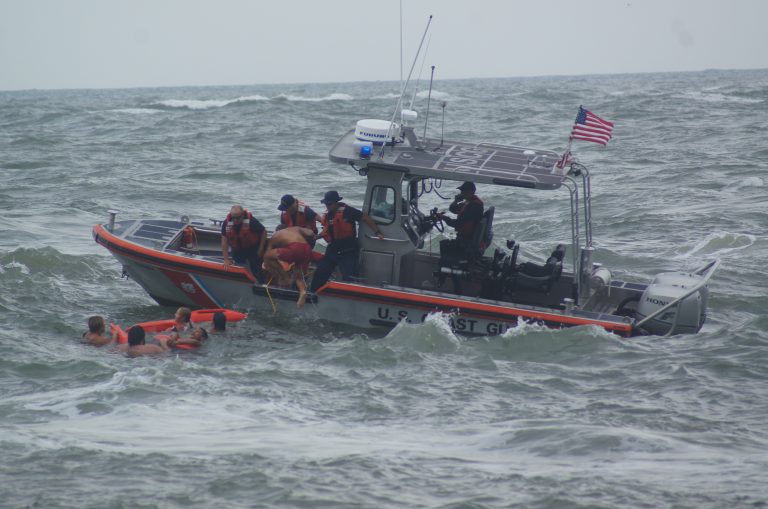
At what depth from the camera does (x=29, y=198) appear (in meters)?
21.5

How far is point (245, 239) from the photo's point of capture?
38.0ft

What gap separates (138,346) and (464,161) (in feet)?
13.5

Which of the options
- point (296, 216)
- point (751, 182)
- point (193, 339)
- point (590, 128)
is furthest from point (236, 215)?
point (751, 182)

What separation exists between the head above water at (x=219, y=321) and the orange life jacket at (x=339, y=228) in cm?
150

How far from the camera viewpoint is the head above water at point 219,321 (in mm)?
11148

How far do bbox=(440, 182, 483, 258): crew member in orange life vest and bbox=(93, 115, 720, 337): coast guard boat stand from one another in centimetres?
8

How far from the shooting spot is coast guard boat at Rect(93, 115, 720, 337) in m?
10.8

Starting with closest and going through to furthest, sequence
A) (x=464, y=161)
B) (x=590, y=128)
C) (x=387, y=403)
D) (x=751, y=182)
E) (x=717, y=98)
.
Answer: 1. (x=387, y=403)
2. (x=590, y=128)
3. (x=464, y=161)
4. (x=751, y=182)
5. (x=717, y=98)

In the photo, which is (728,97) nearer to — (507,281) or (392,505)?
(507,281)

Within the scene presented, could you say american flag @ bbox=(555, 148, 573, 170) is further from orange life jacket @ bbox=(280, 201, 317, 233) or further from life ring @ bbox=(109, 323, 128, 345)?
life ring @ bbox=(109, 323, 128, 345)

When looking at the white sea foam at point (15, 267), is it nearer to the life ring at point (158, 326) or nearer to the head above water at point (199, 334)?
the life ring at point (158, 326)

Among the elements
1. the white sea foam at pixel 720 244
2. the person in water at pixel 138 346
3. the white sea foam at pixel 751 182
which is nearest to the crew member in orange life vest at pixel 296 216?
the person in water at pixel 138 346

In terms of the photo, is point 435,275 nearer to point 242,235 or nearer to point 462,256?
point 462,256

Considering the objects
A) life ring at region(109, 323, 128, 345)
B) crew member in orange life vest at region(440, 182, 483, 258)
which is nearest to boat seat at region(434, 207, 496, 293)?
crew member in orange life vest at region(440, 182, 483, 258)
